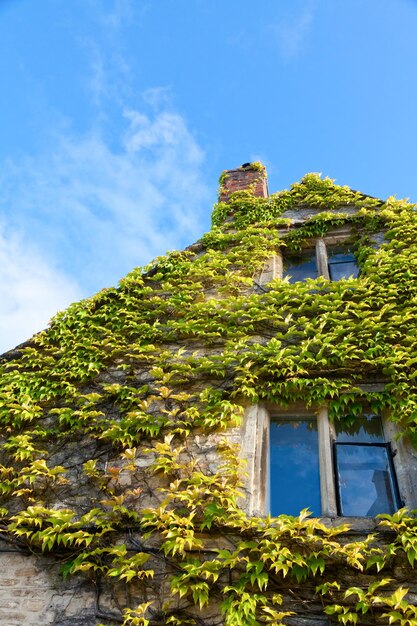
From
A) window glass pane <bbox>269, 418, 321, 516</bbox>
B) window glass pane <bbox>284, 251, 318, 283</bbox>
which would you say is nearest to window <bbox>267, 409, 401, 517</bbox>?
window glass pane <bbox>269, 418, 321, 516</bbox>

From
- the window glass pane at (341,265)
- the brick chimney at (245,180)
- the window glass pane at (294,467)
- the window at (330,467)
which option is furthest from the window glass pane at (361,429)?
the brick chimney at (245,180)

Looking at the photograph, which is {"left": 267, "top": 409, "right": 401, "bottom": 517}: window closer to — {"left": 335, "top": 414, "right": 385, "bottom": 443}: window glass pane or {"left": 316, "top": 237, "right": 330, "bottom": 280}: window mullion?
{"left": 335, "top": 414, "right": 385, "bottom": 443}: window glass pane

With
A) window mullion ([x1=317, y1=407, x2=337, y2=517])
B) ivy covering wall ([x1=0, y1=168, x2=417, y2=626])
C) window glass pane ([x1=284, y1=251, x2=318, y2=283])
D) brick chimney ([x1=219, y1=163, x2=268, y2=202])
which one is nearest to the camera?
ivy covering wall ([x1=0, y1=168, x2=417, y2=626])

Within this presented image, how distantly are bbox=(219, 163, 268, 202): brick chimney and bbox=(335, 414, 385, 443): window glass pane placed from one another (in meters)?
4.99

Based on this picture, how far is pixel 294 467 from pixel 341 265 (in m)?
3.52

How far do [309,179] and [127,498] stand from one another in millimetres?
6093

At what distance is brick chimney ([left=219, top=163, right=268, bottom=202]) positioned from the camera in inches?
372

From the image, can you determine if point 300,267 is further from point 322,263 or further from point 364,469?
point 364,469

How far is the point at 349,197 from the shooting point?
852 centimetres

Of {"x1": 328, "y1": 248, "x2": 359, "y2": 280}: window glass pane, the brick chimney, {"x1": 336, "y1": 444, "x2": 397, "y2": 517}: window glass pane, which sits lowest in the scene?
{"x1": 336, "y1": 444, "x2": 397, "y2": 517}: window glass pane

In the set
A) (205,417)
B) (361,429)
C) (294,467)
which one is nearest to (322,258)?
(361,429)

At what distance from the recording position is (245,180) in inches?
384

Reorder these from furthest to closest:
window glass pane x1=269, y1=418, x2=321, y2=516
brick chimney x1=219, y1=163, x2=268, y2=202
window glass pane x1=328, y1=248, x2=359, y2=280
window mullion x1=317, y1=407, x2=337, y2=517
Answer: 1. brick chimney x1=219, y1=163, x2=268, y2=202
2. window glass pane x1=328, y1=248, x2=359, y2=280
3. window glass pane x1=269, y1=418, x2=321, y2=516
4. window mullion x1=317, y1=407, x2=337, y2=517

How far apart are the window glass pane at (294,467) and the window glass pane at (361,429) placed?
0.26 meters
